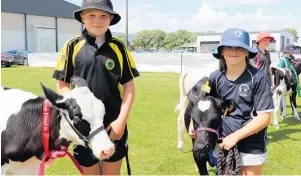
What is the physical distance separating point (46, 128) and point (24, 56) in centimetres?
2940

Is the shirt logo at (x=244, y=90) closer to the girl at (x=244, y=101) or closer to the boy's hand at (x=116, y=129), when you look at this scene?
the girl at (x=244, y=101)

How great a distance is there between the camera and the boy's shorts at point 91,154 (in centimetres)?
291

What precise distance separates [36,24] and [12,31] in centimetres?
366

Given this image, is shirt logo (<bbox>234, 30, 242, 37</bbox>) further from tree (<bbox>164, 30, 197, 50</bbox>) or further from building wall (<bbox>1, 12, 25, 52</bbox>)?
tree (<bbox>164, 30, 197, 50</bbox>)

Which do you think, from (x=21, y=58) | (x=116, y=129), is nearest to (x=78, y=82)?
(x=116, y=129)

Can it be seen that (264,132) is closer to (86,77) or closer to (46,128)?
(86,77)

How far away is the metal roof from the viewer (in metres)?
42.4

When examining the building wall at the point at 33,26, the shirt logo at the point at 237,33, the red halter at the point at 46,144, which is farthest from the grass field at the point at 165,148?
the building wall at the point at 33,26

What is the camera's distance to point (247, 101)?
2.79 meters

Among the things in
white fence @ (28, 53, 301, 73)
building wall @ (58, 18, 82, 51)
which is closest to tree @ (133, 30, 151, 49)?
building wall @ (58, 18, 82, 51)

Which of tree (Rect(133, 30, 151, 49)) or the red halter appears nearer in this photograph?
the red halter

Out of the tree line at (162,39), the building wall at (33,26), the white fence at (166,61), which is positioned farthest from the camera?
the tree line at (162,39)

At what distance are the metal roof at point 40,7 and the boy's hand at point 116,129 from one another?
41965 millimetres

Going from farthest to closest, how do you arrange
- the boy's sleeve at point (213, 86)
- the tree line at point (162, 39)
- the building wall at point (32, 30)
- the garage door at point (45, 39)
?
the tree line at point (162, 39), the garage door at point (45, 39), the building wall at point (32, 30), the boy's sleeve at point (213, 86)
